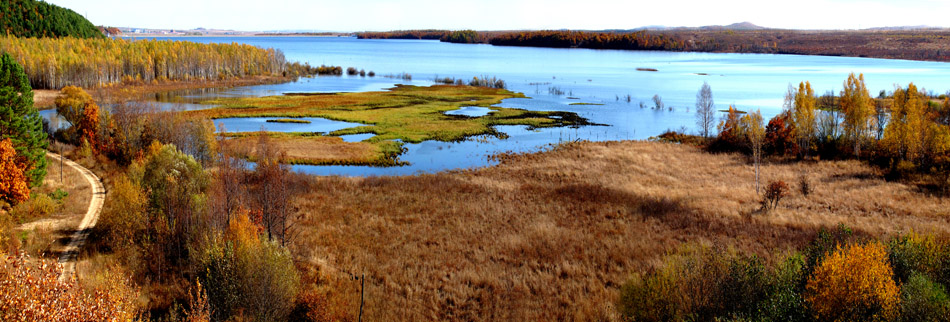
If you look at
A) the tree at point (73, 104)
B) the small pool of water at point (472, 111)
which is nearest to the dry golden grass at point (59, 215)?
the tree at point (73, 104)

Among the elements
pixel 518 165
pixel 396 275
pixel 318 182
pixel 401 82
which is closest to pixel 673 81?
pixel 401 82

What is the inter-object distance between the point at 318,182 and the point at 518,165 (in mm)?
13702

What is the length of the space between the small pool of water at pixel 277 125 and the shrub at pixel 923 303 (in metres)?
47.2

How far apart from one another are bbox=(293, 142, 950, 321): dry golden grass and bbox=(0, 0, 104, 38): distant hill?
129m

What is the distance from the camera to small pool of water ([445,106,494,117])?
2544 inches

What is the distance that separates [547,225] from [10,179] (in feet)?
72.5

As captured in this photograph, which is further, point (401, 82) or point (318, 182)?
point (401, 82)

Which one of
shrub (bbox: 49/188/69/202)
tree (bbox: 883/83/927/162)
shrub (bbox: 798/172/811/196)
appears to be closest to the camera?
shrub (bbox: 49/188/69/202)

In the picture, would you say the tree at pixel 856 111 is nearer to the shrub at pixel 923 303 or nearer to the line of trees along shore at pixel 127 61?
the shrub at pixel 923 303

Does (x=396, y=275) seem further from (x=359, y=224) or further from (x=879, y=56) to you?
(x=879, y=56)

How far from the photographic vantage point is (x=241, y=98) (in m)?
77.0

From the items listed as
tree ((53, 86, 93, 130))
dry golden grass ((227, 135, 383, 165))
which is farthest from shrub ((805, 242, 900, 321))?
tree ((53, 86, 93, 130))

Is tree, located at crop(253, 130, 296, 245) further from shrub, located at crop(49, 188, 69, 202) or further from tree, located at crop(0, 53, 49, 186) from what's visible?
tree, located at crop(0, 53, 49, 186)

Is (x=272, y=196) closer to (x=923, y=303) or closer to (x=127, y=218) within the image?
(x=127, y=218)
